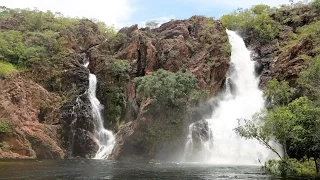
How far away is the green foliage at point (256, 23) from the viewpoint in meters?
66.9

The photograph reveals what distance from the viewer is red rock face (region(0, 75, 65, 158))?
44344 mm

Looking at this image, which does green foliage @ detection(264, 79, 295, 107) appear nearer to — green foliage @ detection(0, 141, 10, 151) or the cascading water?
the cascading water

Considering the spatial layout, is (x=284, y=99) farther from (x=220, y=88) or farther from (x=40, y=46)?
(x=40, y=46)

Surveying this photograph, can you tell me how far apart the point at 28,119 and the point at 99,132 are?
32.5ft

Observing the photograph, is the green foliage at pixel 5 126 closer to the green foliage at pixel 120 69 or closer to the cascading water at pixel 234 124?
the green foliage at pixel 120 69

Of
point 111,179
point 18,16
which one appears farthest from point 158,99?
point 18,16

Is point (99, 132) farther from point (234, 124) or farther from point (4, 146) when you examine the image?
point (234, 124)

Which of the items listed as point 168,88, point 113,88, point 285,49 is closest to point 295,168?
point 168,88

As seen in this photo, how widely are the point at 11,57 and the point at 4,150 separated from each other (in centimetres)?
2070

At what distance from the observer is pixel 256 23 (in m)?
70.2

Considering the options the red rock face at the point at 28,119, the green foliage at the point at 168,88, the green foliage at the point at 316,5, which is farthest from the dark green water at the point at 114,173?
the green foliage at the point at 316,5

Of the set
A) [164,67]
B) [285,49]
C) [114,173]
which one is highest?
[285,49]

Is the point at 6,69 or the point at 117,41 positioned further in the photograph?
the point at 117,41

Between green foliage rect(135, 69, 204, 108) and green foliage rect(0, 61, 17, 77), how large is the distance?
19.0m
